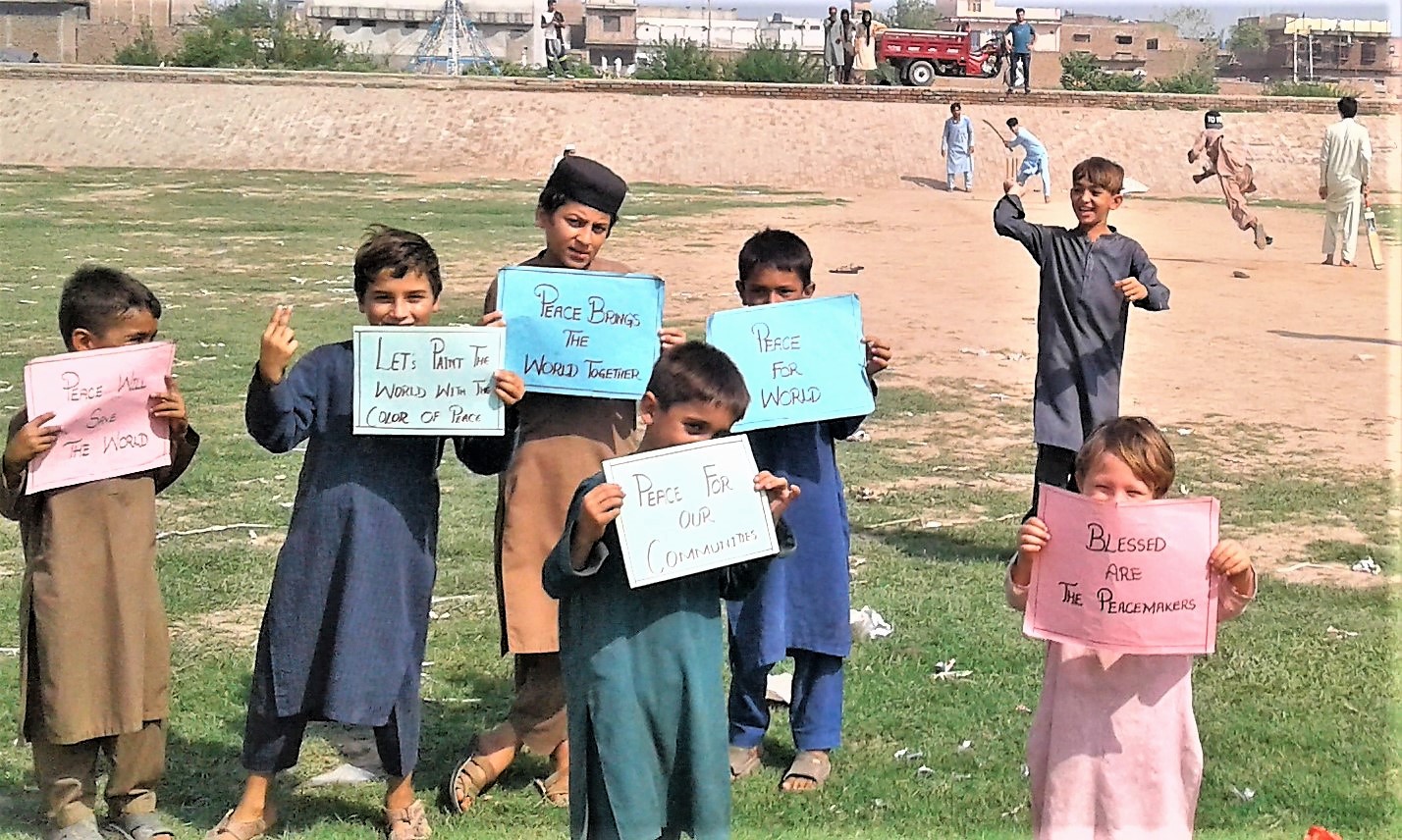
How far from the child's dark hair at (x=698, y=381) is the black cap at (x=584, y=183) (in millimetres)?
1046

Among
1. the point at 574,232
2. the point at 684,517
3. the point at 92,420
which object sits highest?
the point at 574,232

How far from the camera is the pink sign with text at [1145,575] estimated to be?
357 cm

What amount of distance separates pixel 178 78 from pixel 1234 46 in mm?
65664

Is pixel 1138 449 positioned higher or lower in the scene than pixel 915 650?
higher

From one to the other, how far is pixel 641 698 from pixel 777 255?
63.7 inches

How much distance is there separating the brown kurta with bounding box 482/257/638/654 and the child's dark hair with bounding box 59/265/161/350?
935mm

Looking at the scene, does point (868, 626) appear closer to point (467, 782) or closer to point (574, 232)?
point (467, 782)

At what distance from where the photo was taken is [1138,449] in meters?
3.62

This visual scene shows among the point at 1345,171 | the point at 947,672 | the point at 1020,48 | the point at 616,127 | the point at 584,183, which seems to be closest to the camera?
the point at 584,183

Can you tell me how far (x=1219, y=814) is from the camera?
186 inches

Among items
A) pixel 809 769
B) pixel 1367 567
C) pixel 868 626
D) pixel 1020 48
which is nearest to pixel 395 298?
pixel 809 769

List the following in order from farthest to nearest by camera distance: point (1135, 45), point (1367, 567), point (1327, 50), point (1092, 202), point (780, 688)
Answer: point (1135, 45) < point (1327, 50) < point (1367, 567) < point (1092, 202) < point (780, 688)

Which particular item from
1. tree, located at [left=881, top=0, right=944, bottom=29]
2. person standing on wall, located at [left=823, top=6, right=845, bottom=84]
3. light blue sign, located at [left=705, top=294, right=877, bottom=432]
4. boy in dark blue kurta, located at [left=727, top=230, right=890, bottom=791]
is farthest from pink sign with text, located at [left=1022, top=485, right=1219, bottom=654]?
tree, located at [left=881, top=0, right=944, bottom=29]

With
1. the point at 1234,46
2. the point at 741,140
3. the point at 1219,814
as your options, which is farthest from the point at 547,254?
the point at 1234,46
